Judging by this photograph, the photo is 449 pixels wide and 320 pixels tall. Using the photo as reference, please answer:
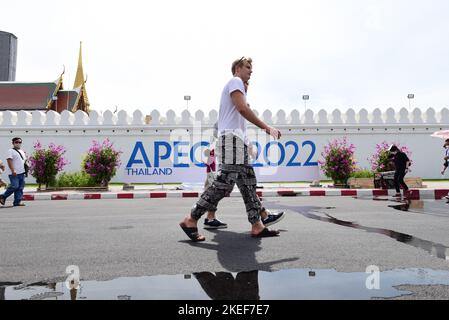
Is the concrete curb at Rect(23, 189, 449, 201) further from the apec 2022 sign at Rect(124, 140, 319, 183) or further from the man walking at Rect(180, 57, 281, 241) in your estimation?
the man walking at Rect(180, 57, 281, 241)

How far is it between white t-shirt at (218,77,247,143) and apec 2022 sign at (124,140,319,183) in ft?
40.3

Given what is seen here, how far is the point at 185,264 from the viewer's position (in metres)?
2.67

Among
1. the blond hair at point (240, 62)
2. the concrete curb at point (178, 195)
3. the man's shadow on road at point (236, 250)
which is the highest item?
the blond hair at point (240, 62)

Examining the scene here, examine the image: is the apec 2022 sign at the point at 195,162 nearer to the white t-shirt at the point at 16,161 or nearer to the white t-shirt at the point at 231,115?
the white t-shirt at the point at 16,161

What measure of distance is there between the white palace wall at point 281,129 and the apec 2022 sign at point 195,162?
264mm

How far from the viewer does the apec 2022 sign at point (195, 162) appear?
16.4 meters

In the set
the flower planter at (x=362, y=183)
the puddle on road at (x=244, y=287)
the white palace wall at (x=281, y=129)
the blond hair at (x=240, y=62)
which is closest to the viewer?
the puddle on road at (x=244, y=287)

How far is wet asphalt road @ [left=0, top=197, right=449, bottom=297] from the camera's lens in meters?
2.59

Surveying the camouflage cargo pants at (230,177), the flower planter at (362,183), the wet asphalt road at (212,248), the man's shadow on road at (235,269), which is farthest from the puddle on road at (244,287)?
the flower planter at (362,183)

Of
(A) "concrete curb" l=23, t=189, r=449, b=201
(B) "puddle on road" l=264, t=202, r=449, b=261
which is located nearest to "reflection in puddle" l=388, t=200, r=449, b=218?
(B) "puddle on road" l=264, t=202, r=449, b=261

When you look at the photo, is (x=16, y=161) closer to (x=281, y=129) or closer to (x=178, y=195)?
(x=178, y=195)

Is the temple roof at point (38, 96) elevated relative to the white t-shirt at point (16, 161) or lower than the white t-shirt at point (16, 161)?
elevated
